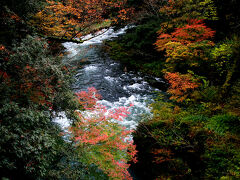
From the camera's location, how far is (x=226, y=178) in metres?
2.54

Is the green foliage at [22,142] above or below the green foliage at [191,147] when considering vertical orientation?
above

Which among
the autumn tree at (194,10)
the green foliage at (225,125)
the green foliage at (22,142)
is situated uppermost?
the autumn tree at (194,10)

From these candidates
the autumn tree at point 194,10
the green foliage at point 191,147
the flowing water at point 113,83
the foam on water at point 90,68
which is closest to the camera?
the green foliage at point 191,147

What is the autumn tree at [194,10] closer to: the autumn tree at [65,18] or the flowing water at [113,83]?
the autumn tree at [65,18]

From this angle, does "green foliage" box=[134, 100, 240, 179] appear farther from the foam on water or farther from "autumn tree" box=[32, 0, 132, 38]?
the foam on water

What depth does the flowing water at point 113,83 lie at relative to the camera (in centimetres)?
933

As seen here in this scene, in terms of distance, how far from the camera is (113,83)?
1192cm

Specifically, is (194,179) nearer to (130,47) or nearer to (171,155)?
(171,155)

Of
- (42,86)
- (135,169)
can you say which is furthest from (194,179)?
(42,86)

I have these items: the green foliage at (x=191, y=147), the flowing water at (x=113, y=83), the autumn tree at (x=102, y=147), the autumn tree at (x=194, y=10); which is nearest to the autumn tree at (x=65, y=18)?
the flowing water at (x=113, y=83)

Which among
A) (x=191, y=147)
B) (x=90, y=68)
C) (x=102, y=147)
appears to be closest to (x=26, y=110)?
(x=102, y=147)

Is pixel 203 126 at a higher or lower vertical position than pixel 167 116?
higher

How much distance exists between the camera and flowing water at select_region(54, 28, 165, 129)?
9.33 m

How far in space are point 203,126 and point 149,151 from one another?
2.11m
